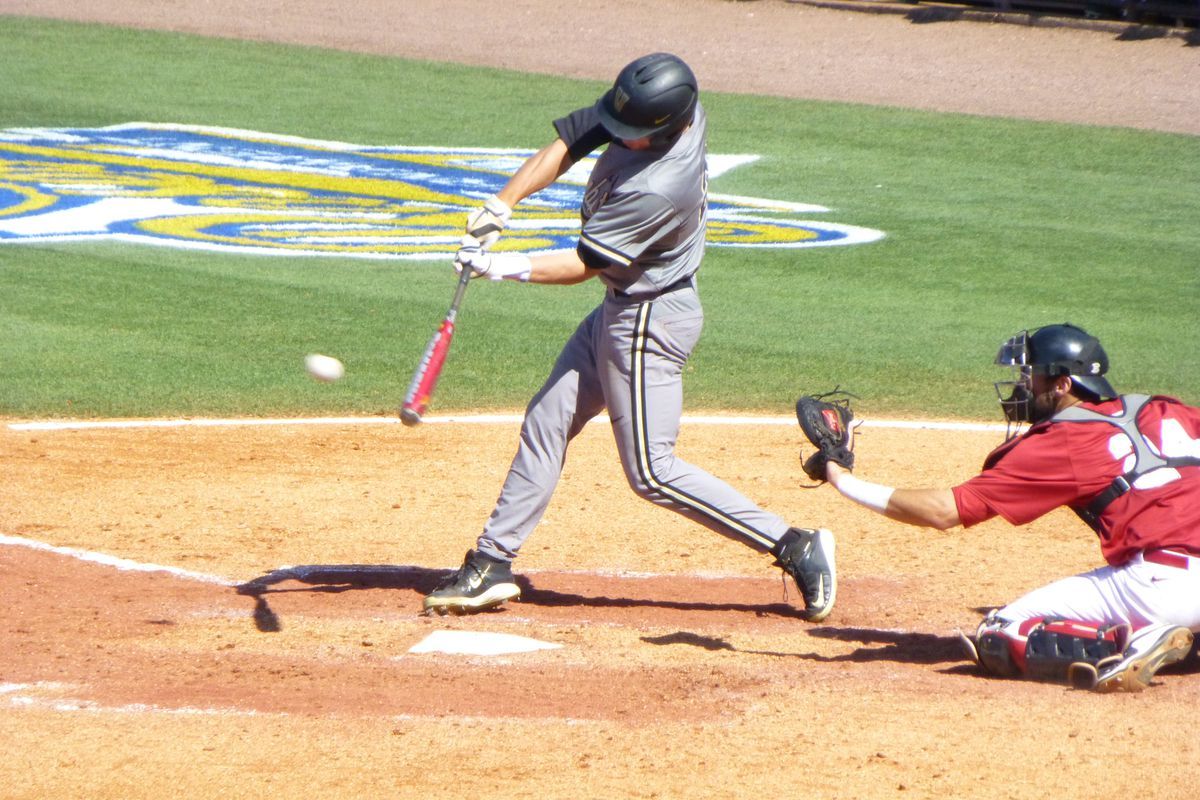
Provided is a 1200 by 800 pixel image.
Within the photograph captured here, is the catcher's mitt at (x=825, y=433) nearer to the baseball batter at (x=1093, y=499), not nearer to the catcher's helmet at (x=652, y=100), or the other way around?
the baseball batter at (x=1093, y=499)

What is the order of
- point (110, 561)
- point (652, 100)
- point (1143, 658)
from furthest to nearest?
point (110, 561) → point (652, 100) → point (1143, 658)

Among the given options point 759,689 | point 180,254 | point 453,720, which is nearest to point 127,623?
point 453,720

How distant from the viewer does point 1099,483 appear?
15.6 ft

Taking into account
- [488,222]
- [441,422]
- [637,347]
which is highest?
[488,222]

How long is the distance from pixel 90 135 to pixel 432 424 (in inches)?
469

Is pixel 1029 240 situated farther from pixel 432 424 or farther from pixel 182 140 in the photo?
pixel 182 140

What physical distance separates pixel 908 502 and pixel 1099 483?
56 centimetres

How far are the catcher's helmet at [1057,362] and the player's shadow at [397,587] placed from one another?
1.31m

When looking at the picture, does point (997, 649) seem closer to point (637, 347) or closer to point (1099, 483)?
point (1099, 483)

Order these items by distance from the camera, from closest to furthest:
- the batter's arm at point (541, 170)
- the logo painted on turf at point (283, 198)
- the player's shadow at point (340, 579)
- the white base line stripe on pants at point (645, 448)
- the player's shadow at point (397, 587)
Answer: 1. the white base line stripe on pants at point (645, 448)
2. the batter's arm at point (541, 170)
3. the player's shadow at point (397, 587)
4. the player's shadow at point (340, 579)
5. the logo painted on turf at point (283, 198)

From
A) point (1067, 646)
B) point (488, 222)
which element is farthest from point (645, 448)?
point (1067, 646)

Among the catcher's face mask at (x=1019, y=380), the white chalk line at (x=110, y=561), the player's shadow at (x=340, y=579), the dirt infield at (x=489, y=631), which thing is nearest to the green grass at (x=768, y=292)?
the dirt infield at (x=489, y=631)

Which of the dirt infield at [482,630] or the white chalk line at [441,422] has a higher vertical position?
the dirt infield at [482,630]

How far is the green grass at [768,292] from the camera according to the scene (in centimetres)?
941
